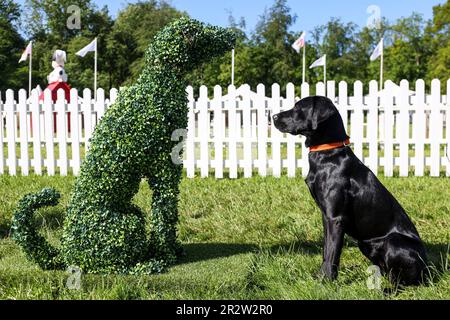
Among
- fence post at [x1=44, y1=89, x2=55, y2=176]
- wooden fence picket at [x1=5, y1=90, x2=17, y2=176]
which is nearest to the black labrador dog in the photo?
fence post at [x1=44, y1=89, x2=55, y2=176]

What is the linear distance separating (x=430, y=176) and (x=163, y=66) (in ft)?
21.5

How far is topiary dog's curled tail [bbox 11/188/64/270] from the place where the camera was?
12.2 feet

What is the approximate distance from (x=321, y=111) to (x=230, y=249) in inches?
74.0

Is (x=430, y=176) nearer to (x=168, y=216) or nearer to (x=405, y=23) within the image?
(x=168, y=216)

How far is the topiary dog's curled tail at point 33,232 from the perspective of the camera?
3.72m

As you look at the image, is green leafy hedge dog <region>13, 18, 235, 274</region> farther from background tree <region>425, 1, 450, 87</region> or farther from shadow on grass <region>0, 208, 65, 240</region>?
background tree <region>425, 1, 450, 87</region>

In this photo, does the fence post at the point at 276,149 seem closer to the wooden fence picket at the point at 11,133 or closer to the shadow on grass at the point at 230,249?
the shadow on grass at the point at 230,249

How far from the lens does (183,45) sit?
385 centimetres

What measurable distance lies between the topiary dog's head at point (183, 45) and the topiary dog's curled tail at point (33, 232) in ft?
4.44

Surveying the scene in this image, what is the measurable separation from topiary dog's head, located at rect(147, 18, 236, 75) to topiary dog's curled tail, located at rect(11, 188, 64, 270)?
135 centimetres

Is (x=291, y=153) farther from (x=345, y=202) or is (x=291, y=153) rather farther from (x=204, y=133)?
(x=345, y=202)

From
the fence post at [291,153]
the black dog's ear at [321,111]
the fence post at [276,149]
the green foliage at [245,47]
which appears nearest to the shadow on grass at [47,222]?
the black dog's ear at [321,111]

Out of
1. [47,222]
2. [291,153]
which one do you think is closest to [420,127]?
[291,153]

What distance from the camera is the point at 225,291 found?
3.56m
